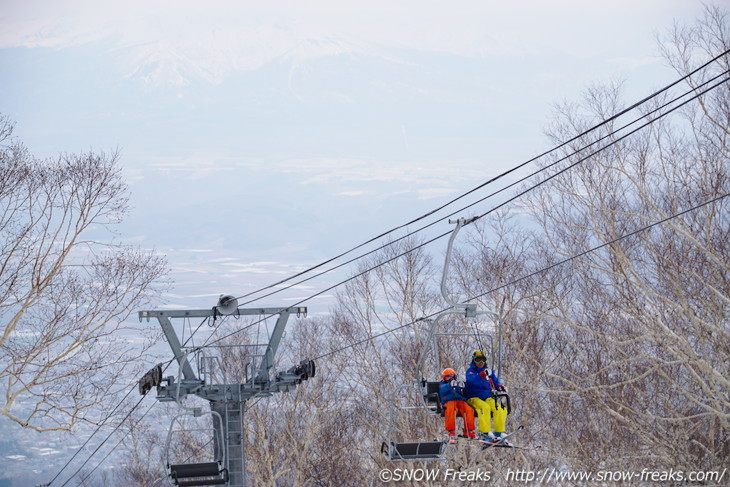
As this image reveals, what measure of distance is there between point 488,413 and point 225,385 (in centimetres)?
385

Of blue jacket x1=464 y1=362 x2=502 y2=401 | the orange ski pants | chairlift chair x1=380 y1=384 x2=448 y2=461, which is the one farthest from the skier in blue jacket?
chairlift chair x1=380 y1=384 x2=448 y2=461

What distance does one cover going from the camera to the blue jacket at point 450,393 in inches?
420

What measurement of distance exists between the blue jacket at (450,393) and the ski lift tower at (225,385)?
2.49 m

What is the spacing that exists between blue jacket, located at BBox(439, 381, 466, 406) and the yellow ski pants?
0.75 feet

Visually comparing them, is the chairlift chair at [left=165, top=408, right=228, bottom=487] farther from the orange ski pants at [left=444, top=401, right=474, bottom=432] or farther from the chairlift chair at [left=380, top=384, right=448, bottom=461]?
the orange ski pants at [left=444, top=401, right=474, bottom=432]

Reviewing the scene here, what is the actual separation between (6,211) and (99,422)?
380 cm

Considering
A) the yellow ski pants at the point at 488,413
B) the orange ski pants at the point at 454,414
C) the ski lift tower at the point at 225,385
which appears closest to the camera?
the yellow ski pants at the point at 488,413

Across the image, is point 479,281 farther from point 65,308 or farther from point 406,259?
point 65,308

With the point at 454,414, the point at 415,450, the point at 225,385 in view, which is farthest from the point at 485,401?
the point at 225,385

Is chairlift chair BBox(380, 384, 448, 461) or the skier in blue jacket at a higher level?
the skier in blue jacket

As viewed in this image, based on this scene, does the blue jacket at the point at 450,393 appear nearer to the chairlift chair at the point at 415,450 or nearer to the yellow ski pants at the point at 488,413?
the yellow ski pants at the point at 488,413

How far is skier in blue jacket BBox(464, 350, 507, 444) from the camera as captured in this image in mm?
10430

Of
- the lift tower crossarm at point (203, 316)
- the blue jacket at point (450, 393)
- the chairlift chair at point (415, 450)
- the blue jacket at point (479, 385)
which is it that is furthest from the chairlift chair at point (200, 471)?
the blue jacket at point (479, 385)

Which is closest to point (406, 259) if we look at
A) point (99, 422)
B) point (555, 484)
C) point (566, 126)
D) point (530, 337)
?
point (530, 337)
